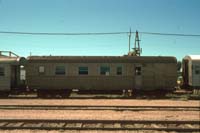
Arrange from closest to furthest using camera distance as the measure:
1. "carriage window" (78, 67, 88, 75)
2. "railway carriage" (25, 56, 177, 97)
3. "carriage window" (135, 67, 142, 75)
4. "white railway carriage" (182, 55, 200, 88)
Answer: "white railway carriage" (182, 55, 200, 88) < "railway carriage" (25, 56, 177, 97) < "carriage window" (78, 67, 88, 75) < "carriage window" (135, 67, 142, 75)

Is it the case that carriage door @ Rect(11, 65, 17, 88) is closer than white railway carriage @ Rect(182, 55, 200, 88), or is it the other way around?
white railway carriage @ Rect(182, 55, 200, 88)

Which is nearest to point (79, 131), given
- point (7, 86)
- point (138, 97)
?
point (138, 97)

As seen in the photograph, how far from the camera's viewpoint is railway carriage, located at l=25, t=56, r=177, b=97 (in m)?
25.5

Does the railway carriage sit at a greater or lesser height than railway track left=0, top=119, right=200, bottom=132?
greater

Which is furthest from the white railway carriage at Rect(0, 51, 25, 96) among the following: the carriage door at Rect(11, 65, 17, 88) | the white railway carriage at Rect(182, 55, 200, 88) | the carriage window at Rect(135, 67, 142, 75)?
the white railway carriage at Rect(182, 55, 200, 88)

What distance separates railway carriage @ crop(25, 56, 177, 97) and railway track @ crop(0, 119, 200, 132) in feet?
44.0

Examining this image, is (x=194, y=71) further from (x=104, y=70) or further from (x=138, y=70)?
(x=104, y=70)

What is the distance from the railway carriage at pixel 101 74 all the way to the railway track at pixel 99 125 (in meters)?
13.4

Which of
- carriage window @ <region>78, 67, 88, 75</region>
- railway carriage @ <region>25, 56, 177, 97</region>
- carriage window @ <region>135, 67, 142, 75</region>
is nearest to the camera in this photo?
railway carriage @ <region>25, 56, 177, 97</region>

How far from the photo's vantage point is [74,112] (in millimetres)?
15312

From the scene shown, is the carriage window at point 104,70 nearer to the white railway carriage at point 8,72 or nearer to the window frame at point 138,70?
the window frame at point 138,70

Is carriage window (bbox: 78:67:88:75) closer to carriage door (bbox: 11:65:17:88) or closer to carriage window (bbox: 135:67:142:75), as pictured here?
carriage window (bbox: 135:67:142:75)

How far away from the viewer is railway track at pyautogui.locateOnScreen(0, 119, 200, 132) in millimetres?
10906

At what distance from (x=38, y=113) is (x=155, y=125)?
19.5 ft
